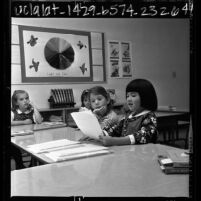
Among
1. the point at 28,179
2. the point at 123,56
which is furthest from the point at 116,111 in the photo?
the point at 28,179

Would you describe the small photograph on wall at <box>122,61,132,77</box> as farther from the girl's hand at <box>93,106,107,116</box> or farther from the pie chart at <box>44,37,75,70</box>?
the girl's hand at <box>93,106,107,116</box>

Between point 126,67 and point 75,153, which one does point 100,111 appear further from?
point 75,153

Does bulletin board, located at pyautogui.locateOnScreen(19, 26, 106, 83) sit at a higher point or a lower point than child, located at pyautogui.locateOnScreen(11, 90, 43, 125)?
higher

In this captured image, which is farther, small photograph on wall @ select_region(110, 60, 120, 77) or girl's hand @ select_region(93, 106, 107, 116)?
girl's hand @ select_region(93, 106, 107, 116)

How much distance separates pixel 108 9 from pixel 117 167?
540 mm

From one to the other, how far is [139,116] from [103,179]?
0.70m

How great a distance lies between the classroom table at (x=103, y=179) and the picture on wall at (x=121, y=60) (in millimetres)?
407

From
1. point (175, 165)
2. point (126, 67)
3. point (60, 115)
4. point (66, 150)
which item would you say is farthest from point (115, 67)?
point (60, 115)

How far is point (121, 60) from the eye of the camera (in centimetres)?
115

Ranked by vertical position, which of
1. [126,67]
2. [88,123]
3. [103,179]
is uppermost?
[126,67]

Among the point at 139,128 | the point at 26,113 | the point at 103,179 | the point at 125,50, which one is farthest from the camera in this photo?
the point at 26,113

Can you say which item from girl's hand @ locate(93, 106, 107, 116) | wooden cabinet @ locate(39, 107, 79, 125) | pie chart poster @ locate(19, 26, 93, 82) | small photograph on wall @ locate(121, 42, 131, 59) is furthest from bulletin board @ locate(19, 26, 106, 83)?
wooden cabinet @ locate(39, 107, 79, 125)

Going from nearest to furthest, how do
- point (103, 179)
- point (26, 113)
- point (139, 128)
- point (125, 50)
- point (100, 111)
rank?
point (103, 179), point (125, 50), point (139, 128), point (100, 111), point (26, 113)

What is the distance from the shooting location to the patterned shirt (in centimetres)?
126
